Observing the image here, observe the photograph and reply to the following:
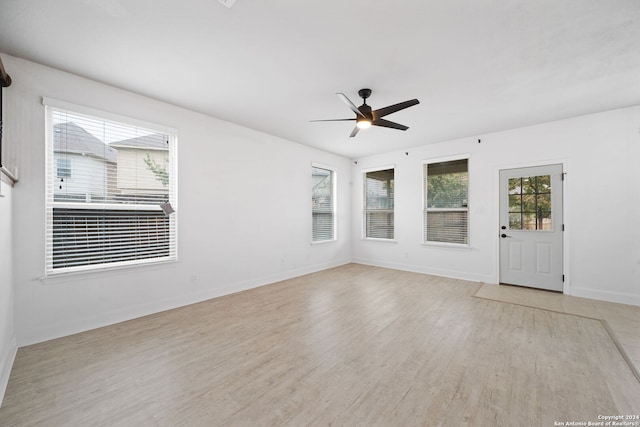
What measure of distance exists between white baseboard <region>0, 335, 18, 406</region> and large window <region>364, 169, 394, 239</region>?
601 cm

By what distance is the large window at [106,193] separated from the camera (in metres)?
2.79

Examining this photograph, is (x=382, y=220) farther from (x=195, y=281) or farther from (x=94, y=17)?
(x=94, y=17)

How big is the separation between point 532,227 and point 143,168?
20.4 feet

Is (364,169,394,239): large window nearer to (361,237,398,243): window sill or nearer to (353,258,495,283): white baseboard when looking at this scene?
(361,237,398,243): window sill

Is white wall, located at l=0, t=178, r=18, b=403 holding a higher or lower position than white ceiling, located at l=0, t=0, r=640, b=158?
lower

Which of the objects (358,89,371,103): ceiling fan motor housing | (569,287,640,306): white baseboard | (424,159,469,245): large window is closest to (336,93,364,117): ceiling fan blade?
(358,89,371,103): ceiling fan motor housing

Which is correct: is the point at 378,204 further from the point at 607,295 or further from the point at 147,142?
the point at 147,142

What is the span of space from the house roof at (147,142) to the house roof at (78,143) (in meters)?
0.13

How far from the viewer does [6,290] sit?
215cm

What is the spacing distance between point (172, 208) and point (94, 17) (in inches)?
86.0

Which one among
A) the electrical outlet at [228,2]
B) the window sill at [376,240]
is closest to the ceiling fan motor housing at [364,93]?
the electrical outlet at [228,2]

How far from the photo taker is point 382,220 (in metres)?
6.50

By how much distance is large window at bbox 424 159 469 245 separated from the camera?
5262mm

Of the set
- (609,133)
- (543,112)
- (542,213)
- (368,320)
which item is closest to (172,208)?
(368,320)
